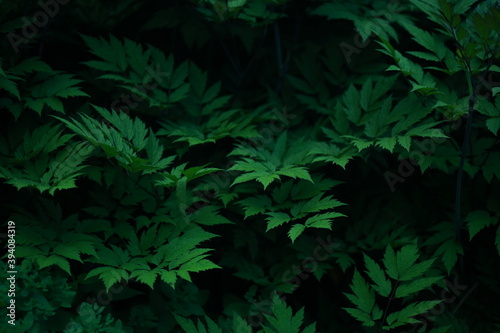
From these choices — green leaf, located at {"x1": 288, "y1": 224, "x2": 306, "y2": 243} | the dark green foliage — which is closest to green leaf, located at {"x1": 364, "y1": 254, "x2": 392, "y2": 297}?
the dark green foliage

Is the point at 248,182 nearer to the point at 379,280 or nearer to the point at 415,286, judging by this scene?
the point at 379,280

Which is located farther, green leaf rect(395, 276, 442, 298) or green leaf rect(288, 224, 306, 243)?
green leaf rect(395, 276, 442, 298)

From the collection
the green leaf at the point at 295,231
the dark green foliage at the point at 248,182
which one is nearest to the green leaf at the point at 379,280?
the dark green foliage at the point at 248,182

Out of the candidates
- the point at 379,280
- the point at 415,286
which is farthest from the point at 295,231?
the point at 415,286

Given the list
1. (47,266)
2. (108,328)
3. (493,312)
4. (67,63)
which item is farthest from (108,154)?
(493,312)

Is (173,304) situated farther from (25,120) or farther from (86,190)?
(25,120)

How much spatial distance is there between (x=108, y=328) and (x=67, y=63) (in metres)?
2.23

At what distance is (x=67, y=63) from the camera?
4.01 meters

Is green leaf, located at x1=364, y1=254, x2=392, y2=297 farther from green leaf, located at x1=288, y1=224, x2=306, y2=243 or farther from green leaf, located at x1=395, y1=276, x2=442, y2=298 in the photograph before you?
green leaf, located at x1=288, y1=224, x2=306, y2=243

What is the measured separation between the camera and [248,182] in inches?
133

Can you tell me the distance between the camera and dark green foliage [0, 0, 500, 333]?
2.86 m

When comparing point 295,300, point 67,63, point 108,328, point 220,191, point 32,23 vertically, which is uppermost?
point 32,23

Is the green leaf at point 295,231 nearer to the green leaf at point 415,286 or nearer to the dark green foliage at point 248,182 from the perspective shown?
the dark green foliage at point 248,182

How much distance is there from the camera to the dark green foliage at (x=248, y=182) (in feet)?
9.37
